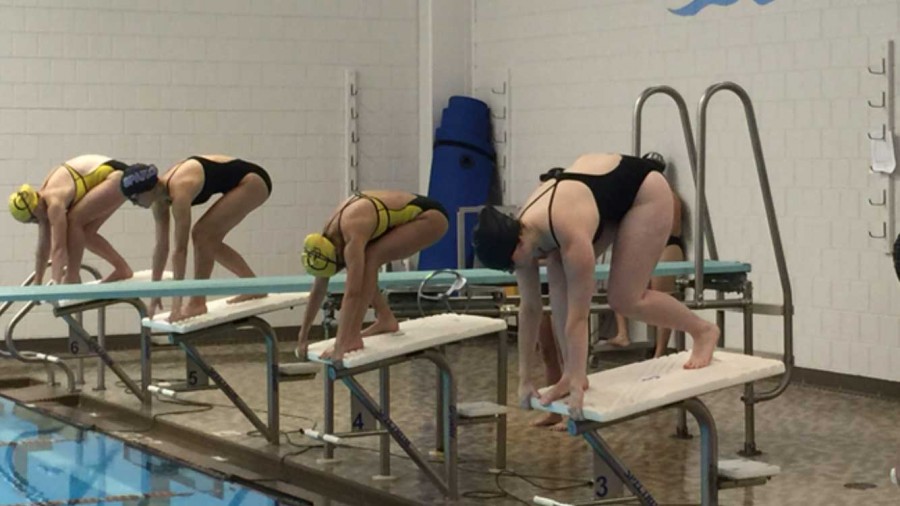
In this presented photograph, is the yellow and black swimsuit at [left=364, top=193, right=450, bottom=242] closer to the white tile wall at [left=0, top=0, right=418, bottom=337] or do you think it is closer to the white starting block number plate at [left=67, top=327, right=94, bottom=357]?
the white starting block number plate at [left=67, top=327, right=94, bottom=357]

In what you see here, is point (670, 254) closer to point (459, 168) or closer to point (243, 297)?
point (459, 168)

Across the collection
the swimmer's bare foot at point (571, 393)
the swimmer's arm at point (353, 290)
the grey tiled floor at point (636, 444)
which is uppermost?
the swimmer's arm at point (353, 290)

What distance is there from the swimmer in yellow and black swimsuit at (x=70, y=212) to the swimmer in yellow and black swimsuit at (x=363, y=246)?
3.08 metres

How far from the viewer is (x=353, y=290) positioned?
7.03m

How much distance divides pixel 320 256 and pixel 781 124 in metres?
4.34

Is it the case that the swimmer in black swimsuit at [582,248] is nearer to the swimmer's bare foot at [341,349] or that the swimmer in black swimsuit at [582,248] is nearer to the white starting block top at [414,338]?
the white starting block top at [414,338]

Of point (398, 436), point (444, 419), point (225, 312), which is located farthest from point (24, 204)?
point (444, 419)

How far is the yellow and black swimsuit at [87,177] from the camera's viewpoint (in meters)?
9.94

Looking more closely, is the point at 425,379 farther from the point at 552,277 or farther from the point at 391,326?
the point at 552,277

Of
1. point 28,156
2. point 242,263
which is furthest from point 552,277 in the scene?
point 28,156

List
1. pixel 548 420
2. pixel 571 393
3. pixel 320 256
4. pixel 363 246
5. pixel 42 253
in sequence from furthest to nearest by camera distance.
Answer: pixel 42 253 → pixel 548 420 → pixel 363 246 → pixel 320 256 → pixel 571 393

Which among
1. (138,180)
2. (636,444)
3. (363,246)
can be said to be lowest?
(636,444)

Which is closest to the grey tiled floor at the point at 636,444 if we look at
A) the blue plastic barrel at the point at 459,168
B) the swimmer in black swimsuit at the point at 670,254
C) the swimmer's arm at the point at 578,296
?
the swimmer in black swimsuit at the point at 670,254

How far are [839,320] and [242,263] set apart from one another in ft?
13.1
